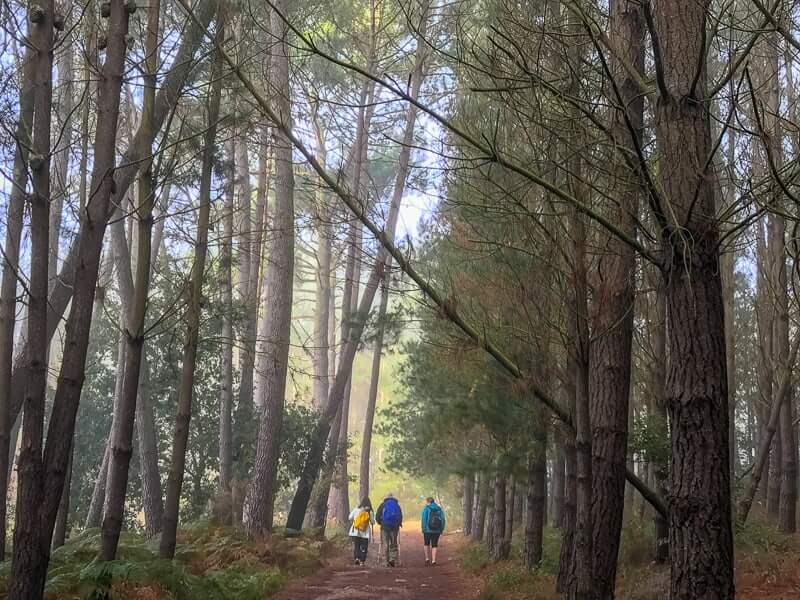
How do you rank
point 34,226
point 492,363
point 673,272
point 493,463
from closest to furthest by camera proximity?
1. point 673,272
2. point 34,226
3. point 492,363
4. point 493,463

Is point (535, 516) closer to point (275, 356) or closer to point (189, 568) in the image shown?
point (275, 356)

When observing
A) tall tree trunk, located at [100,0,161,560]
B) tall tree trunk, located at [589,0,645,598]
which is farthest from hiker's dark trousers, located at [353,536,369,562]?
tall tree trunk, located at [589,0,645,598]

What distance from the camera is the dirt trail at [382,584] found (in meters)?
9.55

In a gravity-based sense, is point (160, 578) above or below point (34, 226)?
below

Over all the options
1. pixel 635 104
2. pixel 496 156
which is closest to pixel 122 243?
pixel 635 104

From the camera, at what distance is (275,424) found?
13.5m

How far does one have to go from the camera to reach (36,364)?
559 cm

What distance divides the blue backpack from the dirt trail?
2.95 ft

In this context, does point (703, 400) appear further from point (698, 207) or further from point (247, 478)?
point (247, 478)

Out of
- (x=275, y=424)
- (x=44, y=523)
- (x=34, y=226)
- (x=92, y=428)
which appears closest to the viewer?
(x=44, y=523)

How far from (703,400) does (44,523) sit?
4.33 m

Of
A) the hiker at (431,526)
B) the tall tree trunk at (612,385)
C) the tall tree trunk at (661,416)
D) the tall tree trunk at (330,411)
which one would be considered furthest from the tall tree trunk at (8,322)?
the hiker at (431,526)

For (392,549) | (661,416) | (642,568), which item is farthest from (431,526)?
(661,416)

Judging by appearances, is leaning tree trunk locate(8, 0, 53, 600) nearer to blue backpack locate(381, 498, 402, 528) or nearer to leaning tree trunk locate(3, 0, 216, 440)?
leaning tree trunk locate(3, 0, 216, 440)
